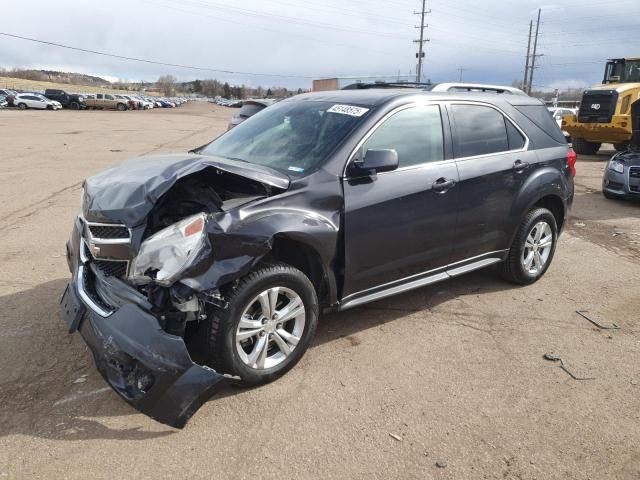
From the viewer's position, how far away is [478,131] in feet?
14.7

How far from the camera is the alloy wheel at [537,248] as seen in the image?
5.02m

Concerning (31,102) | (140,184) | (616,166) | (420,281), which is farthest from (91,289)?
(31,102)

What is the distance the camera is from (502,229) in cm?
466

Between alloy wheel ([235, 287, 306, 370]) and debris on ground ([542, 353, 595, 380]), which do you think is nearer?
alloy wheel ([235, 287, 306, 370])

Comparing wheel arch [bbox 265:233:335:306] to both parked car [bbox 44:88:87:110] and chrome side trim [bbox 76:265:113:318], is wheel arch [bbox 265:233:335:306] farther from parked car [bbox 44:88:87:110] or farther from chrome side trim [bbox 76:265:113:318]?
parked car [bbox 44:88:87:110]

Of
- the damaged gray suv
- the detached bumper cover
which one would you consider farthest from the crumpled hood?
the detached bumper cover

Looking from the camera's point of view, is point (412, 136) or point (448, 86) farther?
point (448, 86)

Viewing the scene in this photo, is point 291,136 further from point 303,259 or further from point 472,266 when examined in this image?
point 472,266

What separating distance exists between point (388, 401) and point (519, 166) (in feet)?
8.73

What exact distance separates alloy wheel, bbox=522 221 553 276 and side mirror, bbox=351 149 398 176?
7.01 feet

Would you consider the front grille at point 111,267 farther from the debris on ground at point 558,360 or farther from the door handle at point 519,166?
the door handle at point 519,166

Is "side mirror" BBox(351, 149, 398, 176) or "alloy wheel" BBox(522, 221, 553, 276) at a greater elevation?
"side mirror" BBox(351, 149, 398, 176)

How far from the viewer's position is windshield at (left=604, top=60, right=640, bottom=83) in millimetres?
19000

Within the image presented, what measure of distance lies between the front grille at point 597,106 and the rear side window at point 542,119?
14.2 m
